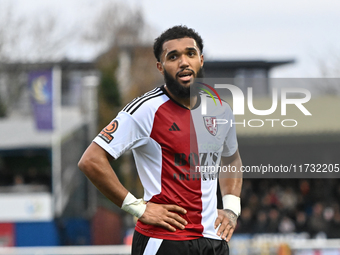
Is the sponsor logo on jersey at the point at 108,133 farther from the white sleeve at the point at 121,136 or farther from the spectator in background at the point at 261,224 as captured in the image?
the spectator in background at the point at 261,224

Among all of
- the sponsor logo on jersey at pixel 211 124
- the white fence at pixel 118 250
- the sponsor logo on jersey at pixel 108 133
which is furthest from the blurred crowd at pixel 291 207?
the sponsor logo on jersey at pixel 108 133

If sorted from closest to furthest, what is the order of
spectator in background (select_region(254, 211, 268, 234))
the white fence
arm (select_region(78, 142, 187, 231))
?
arm (select_region(78, 142, 187, 231))
the white fence
spectator in background (select_region(254, 211, 268, 234))

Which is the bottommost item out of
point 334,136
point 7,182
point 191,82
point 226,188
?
point 7,182

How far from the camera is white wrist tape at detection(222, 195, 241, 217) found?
3.14 meters

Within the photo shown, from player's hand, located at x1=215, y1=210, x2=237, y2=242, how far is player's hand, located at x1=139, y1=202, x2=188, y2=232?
27cm

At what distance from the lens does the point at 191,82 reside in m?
2.94

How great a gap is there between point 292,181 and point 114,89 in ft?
34.6

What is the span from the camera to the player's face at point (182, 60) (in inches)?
115

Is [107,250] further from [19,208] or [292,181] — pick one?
[292,181]

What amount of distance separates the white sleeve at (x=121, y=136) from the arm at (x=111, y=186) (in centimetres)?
4

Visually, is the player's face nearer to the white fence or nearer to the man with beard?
the man with beard

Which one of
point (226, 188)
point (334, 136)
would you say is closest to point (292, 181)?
point (334, 136)

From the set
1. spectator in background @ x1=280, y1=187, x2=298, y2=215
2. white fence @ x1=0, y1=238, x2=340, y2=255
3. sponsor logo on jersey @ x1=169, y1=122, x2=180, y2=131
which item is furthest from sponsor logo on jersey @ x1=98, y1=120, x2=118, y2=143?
spectator in background @ x1=280, y1=187, x2=298, y2=215

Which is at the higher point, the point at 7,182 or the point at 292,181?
the point at 292,181
